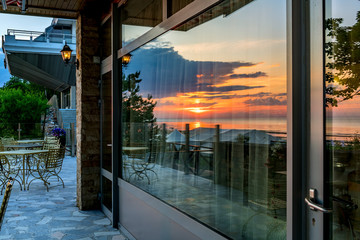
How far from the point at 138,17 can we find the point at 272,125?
2.67 m

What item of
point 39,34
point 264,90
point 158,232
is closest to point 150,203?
point 158,232

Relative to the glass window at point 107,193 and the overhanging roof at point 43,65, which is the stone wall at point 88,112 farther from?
the overhanging roof at point 43,65

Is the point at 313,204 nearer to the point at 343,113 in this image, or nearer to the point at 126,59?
the point at 343,113

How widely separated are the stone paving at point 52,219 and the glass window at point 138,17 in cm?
252

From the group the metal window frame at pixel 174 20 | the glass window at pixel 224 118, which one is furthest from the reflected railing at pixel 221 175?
the metal window frame at pixel 174 20

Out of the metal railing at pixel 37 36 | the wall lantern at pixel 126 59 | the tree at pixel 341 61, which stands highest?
the metal railing at pixel 37 36

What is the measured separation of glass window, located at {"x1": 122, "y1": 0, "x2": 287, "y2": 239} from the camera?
1947 mm

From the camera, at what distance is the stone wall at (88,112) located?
5641 millimetres

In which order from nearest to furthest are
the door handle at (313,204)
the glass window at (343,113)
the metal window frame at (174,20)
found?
the glass window at (343,113) → the door handle at (313,204) → the metal window frame at (174,20)

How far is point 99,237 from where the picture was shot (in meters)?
→ 4.34

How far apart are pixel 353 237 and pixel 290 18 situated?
3.55ft

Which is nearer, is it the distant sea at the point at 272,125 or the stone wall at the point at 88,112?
the distant sea at the point at 272,125

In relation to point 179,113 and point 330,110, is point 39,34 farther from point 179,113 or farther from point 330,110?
point 330,110

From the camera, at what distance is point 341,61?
59.2 inches
